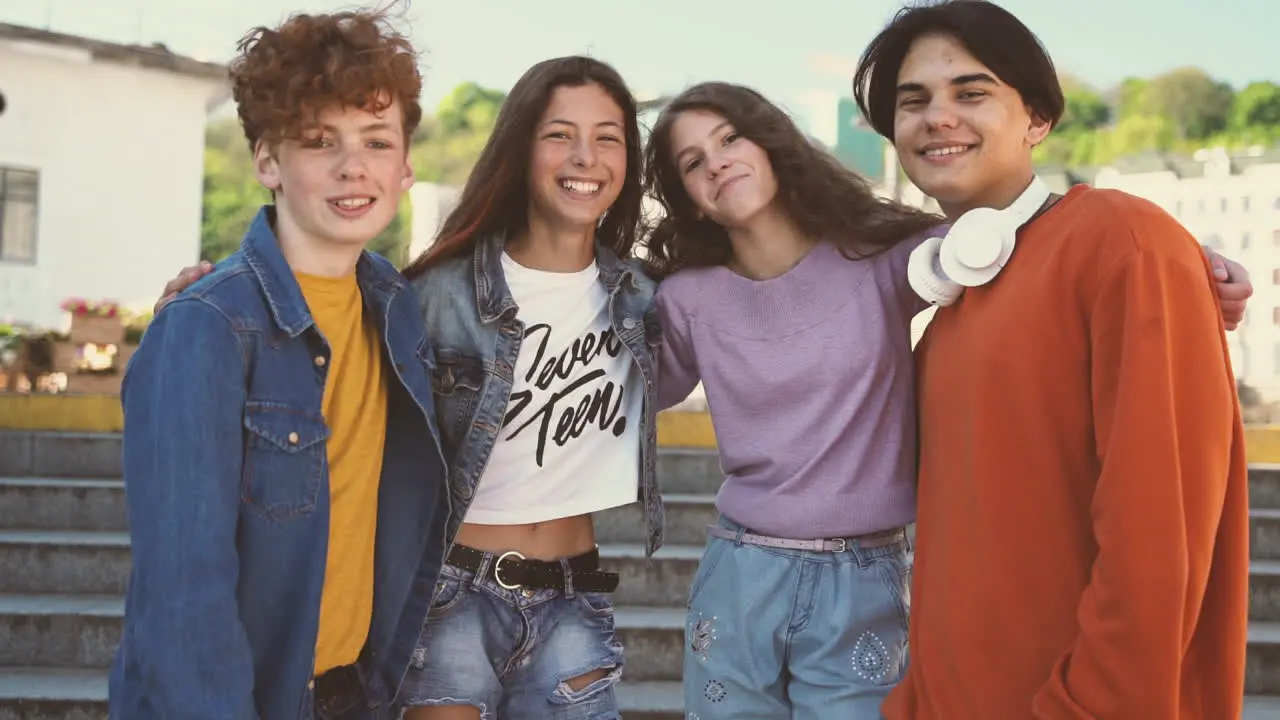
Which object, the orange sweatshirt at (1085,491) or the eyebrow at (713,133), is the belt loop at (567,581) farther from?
the eyebrow at (713,133)

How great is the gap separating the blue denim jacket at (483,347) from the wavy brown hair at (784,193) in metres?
0.18

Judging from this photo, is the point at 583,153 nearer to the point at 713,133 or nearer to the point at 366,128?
the point at 713,133

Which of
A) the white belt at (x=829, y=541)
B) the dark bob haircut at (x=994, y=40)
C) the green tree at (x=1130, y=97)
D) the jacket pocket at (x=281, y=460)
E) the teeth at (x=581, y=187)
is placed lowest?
the white belt at (x=829, y=541)

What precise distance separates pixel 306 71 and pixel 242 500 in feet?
2.46

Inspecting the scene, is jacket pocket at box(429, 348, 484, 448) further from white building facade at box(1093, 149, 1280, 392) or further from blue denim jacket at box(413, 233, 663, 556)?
white building facade at box(1093, 149, 1280, 392)

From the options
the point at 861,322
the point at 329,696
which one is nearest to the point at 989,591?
the point at 861,322

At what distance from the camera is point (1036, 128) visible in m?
2.13

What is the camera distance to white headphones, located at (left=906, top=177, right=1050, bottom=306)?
181 cm

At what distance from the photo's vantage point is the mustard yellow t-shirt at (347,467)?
79.7 inches

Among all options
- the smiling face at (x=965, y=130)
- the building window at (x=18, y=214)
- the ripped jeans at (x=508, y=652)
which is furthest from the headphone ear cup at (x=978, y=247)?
the building window at (x=18, y=214)

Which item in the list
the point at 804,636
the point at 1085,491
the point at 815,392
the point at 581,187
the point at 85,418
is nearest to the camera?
the point at 1085,491

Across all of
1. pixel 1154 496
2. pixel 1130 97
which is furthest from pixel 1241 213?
pixel 1130 97

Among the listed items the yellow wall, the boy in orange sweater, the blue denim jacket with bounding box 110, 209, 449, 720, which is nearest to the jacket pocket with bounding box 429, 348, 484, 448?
the blue denim jacket with bounding box 110, 209, 449, 720

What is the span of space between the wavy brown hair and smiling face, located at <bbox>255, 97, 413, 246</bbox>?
0.84m
